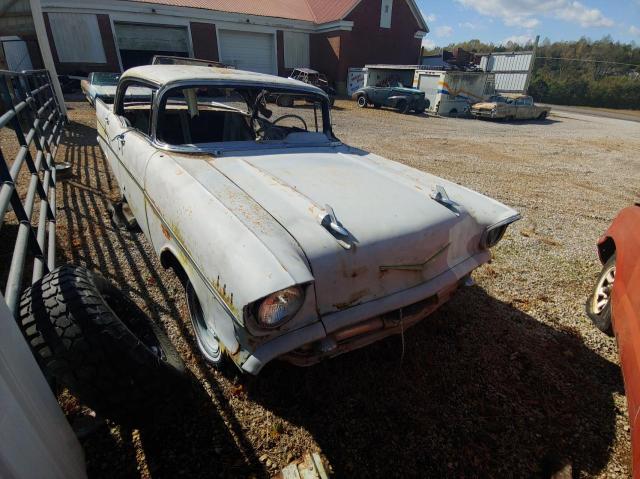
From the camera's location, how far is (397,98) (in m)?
17.5

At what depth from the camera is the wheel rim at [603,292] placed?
300cm

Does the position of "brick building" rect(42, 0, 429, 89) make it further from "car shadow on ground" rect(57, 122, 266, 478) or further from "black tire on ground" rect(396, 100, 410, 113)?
"car shadow on ground" rect(57, 122, 266, 478)

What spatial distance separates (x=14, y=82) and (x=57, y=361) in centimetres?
526

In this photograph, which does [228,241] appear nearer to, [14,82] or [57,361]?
[57,361]

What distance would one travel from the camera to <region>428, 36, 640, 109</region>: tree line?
115ft

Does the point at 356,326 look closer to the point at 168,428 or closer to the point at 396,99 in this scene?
the point at 168,428

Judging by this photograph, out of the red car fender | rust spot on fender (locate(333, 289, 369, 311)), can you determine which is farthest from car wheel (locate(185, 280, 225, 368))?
the red car fender

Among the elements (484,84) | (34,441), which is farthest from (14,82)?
(484,84)

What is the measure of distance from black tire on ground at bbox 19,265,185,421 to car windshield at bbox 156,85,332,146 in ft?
5.11

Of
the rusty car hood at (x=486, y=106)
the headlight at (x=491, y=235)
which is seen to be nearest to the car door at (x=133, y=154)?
the headlight at (x=491, y=235)

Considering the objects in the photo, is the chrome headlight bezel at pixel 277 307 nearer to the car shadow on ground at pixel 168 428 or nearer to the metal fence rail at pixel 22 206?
the car shadow on ground at pixel 168 428

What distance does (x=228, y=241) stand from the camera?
1.70 m

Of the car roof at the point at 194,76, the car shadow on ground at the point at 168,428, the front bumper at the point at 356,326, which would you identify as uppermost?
the car roof at the point at 194,76

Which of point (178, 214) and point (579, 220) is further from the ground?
point (178, 214)
